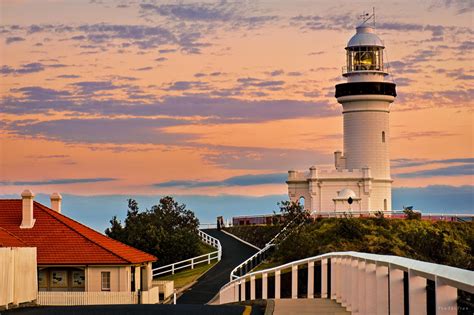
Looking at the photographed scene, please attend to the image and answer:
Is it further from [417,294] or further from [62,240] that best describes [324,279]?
[62,240]

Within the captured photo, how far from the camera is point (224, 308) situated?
21.2 m

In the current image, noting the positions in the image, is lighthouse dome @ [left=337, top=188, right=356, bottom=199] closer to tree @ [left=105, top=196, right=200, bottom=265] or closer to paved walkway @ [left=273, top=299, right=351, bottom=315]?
tree @ [left=105, top=196, right=200, bottom=265]

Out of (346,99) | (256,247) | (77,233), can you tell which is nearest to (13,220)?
(77,233)

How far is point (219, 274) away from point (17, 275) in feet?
93.1

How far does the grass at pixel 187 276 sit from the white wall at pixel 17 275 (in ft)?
72.0

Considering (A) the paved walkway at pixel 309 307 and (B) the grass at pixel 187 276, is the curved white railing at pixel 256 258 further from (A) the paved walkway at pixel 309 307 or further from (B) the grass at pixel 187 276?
(A) the paved walkway at pixel 309 307

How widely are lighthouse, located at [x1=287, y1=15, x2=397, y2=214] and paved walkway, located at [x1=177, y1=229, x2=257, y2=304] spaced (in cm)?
778

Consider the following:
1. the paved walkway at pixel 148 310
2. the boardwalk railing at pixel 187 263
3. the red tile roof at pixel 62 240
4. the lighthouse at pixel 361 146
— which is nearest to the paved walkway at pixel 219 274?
the boardwalk railing at pixel 187 263

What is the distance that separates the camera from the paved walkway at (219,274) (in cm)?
4516

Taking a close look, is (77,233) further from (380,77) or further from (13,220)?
(380,77)

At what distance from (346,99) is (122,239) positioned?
883 inches

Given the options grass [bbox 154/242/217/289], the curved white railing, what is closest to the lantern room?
the curved white railing

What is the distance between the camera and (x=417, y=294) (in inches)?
467

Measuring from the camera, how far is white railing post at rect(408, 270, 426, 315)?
11.6 metres
